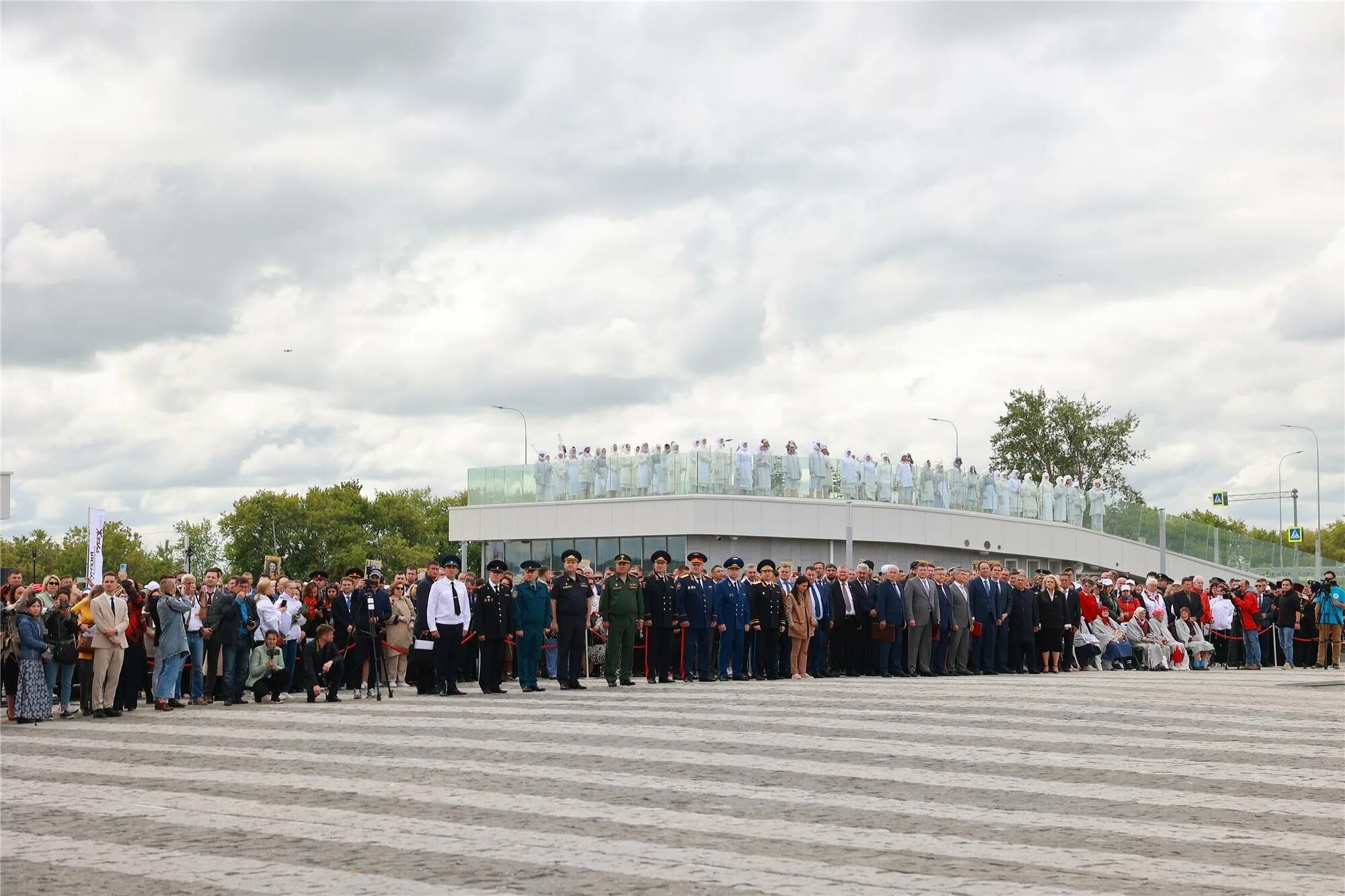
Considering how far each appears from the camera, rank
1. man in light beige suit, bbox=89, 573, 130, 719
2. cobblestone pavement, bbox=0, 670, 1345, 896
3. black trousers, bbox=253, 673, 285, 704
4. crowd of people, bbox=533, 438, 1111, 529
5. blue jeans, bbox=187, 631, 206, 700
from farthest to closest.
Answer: crowd of people, bbox=533, 438, 1111, 529
black trousers, bbox=253, 673, 285, 704
blue jeans, bbox=187, 631, 206, 700
man in light beige suit, bbox=89, 573, 130, 719
cobblestone pavement, bbox=0, 670, 1345, 896

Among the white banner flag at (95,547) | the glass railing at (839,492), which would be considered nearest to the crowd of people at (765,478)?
the glass railing at (839,492)

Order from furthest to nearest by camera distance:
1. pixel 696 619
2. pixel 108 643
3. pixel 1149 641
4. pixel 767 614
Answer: pixel 1149 641
pixel 767 614
pixel 696 619
pixel 108 643

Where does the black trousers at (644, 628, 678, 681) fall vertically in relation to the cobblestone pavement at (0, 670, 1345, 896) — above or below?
above

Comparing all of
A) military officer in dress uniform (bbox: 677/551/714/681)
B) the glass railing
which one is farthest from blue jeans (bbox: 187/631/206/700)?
the glass railing

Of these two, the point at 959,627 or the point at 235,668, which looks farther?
the point at 959,627

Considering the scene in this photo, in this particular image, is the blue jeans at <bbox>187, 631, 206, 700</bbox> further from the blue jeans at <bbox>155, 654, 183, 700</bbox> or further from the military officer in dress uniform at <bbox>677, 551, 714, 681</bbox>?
the military officer in dress uniform at <bbox>677, 551, 714, 681</bbox>

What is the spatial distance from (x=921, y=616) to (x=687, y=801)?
1636 cm

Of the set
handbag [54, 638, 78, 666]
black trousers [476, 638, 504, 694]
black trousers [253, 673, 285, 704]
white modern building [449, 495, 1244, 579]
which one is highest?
white modern building [449, 495, 1244, 579]

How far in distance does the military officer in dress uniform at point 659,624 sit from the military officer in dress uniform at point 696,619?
161 millimetres

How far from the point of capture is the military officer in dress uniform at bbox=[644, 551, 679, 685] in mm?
23781

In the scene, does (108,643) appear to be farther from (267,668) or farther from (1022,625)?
A: (1022,625)

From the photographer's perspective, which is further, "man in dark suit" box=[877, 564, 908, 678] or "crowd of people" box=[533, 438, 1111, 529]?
"crowd of people" box=[533, 438, 1111, 529]

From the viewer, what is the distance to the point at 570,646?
863 inches

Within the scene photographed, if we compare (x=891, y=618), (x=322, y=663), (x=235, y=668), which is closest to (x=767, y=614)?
(x=891, y=618)
